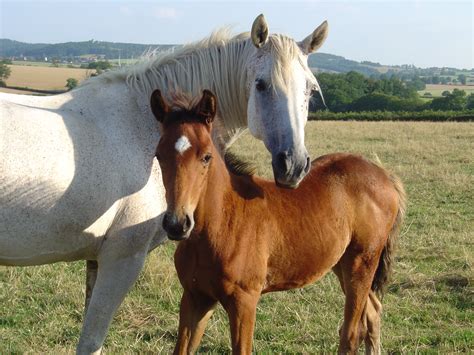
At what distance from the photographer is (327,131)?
2131 centimetres

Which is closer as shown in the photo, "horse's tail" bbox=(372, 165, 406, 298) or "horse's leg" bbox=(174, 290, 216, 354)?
"horse's leg" bbox=(174, 290, 216, 354)

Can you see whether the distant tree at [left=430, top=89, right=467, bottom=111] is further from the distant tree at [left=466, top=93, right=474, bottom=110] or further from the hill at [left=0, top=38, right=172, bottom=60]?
the hill at [left=0, top=38, right=172, bottom=60]

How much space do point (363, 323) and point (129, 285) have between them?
168 centimetres

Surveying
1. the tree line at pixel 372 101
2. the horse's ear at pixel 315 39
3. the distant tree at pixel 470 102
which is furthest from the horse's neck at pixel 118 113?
the distant tree at pixel 470 102

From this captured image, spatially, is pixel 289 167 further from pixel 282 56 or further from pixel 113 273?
pixel 113 273

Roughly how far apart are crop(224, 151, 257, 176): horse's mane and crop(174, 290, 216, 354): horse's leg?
0.83m

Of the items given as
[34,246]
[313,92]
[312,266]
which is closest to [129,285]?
[34,246]

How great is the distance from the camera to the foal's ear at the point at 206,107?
295cm

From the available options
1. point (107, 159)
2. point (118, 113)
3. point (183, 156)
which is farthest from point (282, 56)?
point (107, 159)

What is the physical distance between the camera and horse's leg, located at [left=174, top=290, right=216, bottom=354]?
320cm

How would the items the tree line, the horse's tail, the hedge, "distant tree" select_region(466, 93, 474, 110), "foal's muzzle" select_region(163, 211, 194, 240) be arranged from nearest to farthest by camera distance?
"foal's muzzle" select_region(163, 211, 194, 240) → the horse's tail → the hedge → the tree line → "distant tree" select_region(466, 93, 474, 110)

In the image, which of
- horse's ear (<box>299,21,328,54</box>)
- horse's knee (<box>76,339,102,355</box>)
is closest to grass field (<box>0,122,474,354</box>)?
horse's knee (<box>76,339,102,355</box>)

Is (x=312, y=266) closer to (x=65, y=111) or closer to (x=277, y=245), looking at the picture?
(x=277, y=245)

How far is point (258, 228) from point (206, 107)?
776 mm
